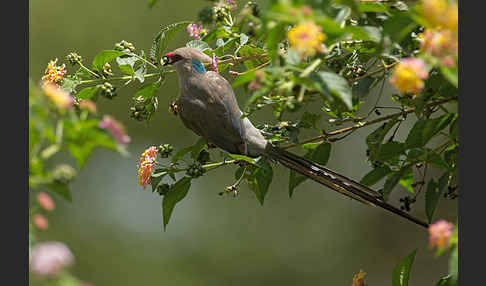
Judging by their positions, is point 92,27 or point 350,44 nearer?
point 350,44

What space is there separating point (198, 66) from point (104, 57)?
1.26 feet

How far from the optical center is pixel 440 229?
73 centimetres

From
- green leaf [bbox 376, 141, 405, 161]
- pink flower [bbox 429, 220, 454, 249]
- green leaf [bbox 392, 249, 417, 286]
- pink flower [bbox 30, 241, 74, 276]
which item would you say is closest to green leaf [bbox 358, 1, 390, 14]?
green leaf [bbox 376, 141, 405, 161]

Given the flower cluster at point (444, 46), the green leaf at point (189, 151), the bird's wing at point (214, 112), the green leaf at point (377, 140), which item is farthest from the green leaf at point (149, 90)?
the flower cluster at point (444, 46)

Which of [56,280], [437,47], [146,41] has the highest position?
[146,41]

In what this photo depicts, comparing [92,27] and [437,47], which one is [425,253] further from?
[437,47]

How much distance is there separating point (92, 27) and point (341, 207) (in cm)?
256

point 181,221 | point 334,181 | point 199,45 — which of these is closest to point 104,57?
point 199,45

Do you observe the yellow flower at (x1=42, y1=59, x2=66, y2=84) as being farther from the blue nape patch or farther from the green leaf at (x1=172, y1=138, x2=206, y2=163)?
the blue nape patch

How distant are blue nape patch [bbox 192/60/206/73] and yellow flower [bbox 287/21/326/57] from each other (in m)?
0.89

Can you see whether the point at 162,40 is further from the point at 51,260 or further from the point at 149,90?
the point at 51,260

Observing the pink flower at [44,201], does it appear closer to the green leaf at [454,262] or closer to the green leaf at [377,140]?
the green leaf at [454,262]

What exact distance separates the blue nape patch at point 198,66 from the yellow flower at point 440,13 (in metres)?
0.99

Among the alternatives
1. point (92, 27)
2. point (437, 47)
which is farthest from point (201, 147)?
point (92, 27)
